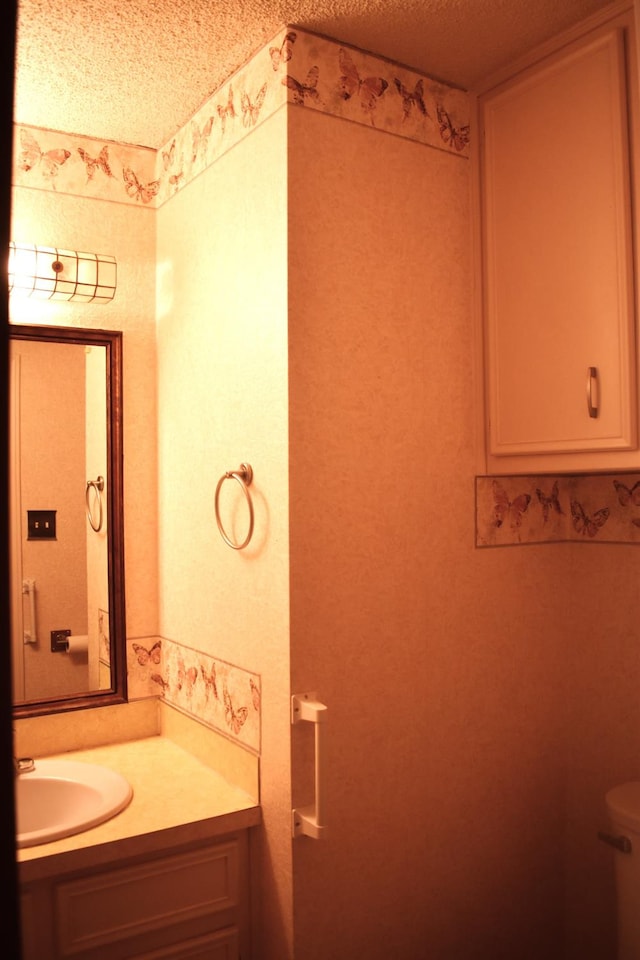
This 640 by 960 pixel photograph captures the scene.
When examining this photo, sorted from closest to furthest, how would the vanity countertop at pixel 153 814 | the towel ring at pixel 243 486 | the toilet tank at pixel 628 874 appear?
the vanity countertop at pixel 153 814 → the toilet tank at pixel 628 874 → the towel ring at pixel 243 486

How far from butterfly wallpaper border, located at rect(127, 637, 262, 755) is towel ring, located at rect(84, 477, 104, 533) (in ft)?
1.13

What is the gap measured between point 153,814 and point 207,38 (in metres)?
1.67

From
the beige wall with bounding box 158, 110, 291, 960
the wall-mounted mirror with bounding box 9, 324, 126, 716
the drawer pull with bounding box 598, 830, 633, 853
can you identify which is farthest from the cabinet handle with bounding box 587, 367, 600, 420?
the wall-mounted mirror with bounding box 9, 324, 126, 716

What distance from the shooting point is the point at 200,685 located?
2018mm

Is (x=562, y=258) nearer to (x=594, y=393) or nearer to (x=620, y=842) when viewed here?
(x=594, y=393)

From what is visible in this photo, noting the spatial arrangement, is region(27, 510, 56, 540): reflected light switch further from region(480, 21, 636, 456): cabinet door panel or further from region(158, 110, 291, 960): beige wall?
region(480, 21, 636, 456): cabinet door panel

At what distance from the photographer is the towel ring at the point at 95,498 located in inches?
84.9

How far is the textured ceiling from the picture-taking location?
1599 mm

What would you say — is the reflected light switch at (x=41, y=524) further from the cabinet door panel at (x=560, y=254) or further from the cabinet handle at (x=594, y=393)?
the cabinet handle at (x=594, y=393)

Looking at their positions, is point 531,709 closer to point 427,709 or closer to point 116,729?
point 427,709

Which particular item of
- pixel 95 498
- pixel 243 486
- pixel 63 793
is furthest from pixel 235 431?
pixel 63 793

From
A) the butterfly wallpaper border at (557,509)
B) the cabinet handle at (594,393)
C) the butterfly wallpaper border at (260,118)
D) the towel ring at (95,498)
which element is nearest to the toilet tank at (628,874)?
the butterfly wallpaper border at (557,509)

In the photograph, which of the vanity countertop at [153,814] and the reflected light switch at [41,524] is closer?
the vanity countertop at [153,814]

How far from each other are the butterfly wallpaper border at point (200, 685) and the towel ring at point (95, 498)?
343mm
